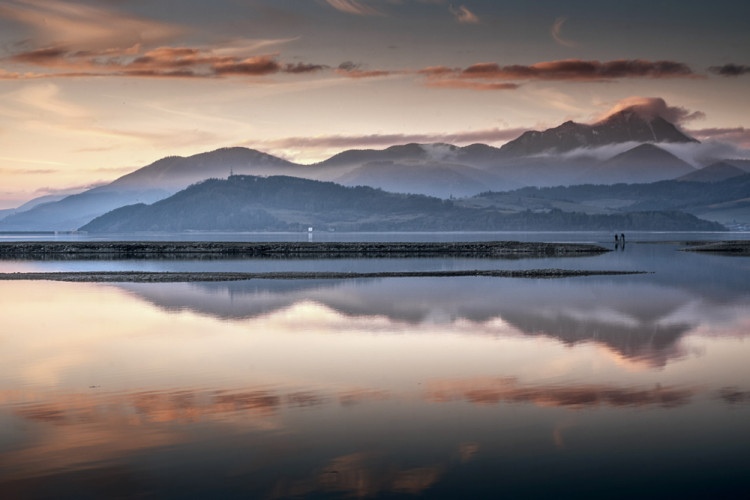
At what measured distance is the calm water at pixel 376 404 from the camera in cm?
1387

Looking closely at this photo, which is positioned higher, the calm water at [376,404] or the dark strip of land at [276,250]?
the calm water at [376,404]

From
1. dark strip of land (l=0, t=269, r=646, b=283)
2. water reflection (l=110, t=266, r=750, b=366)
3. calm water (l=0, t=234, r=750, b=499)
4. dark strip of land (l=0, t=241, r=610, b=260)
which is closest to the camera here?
calm water (l=0, t=234, r=750, b=499)

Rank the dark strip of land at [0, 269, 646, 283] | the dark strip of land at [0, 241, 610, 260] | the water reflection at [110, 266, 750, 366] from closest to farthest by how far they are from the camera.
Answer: the water reflection at [110, 266, 750, 366], the dark strip of land at [0, 269, 646, 283], the dark strip of land at [0, 241, 610, 260]

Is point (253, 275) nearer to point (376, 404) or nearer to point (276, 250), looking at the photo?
point (376, 404)

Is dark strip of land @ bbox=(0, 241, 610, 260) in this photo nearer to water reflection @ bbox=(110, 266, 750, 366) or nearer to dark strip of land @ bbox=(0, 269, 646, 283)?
dark strip of land @ bbox=(0, 269, 646, 283)

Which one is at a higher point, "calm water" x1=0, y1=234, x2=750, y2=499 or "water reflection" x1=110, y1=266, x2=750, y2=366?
"calm water" x1=0, y1=234, x2=750, y2=499

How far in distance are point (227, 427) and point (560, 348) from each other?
1515cm

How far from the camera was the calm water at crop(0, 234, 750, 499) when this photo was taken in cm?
1387

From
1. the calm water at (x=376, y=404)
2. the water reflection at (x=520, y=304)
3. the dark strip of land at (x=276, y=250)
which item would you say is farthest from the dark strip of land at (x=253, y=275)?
the dark strip of land at (x=276, y=250)

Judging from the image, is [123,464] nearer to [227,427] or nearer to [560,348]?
[227,427]

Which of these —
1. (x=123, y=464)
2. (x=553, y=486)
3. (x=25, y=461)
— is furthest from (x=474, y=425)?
(x=25, y=461)

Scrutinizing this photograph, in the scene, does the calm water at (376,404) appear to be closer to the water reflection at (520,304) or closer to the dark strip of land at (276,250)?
the water reflection at (520,304)

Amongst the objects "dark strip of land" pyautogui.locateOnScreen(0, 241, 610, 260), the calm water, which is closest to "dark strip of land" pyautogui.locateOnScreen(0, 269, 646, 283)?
the calm water

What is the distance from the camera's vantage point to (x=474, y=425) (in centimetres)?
1723
